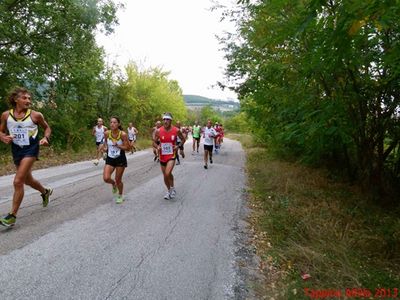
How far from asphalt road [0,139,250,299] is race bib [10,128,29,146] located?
1.25 m

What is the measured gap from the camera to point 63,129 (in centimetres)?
2044

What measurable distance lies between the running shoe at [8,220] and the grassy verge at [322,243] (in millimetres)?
3594

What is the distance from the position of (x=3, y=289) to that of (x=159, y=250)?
74.0 inches

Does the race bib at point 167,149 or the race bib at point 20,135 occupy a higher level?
the race bib at point 20,135

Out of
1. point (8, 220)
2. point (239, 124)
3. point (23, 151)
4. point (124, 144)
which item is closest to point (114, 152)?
point (124, 144)

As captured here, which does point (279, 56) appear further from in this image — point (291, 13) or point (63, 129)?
point (63, 129)

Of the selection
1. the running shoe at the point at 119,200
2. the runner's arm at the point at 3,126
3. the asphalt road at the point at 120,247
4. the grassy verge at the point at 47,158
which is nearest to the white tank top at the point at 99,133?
the grassy verge at the point at 47,158

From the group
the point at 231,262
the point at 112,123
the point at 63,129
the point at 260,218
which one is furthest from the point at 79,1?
the point at 231,262

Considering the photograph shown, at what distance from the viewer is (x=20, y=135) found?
550cm

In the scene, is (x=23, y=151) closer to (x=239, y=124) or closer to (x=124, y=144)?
(x=124, y=144)

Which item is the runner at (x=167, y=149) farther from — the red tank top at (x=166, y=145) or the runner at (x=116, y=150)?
the runner at (x=116, y=150)

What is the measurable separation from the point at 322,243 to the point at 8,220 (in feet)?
15.1

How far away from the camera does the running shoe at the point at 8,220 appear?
5180 millimetres

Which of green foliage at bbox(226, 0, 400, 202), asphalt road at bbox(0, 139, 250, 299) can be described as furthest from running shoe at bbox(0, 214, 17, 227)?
green foliage at bbox(226, 0, 400, 202)
